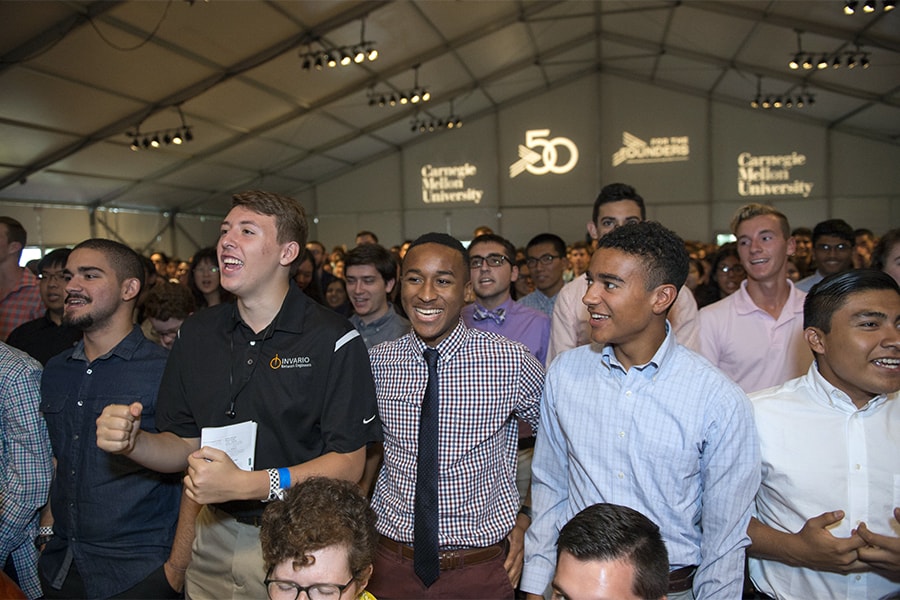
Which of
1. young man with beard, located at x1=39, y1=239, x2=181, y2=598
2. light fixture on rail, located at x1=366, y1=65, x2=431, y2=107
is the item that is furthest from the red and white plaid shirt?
light fixture on rail, located at x1=366, y1=65, x2=431, y2=107

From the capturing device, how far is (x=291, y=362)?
212 cm

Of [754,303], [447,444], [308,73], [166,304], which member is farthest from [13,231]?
[308,73]

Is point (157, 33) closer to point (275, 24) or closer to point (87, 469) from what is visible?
point (275, 24)

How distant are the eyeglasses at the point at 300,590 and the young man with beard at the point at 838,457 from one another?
4.27 feet

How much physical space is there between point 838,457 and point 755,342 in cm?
149

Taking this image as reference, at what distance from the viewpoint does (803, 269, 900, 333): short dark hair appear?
2.02 meters

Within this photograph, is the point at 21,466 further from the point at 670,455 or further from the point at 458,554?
the point at 670,455

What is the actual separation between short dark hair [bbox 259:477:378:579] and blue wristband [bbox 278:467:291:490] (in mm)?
84

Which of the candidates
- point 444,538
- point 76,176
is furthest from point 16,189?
point 444,538

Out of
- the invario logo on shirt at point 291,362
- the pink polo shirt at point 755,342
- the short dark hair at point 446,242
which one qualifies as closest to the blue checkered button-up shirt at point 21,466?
the invario logo on shirt at point 291,362

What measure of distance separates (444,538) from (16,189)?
563 inches

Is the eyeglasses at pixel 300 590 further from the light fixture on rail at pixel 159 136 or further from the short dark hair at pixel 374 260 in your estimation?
the light fixture on rail at pixel 159 136

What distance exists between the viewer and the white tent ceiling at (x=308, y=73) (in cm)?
977

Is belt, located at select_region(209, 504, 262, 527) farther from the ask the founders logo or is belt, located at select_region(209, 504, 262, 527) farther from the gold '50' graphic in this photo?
the ask the founders logo
